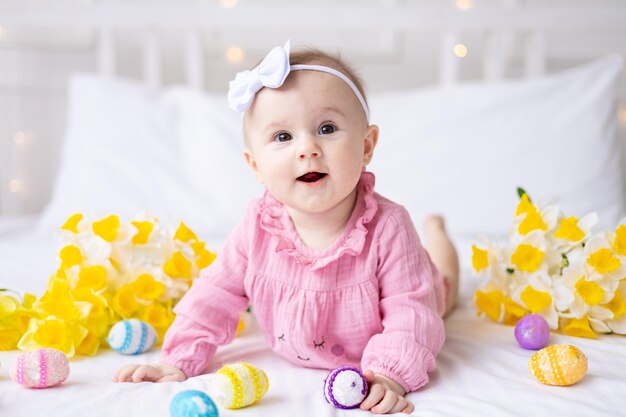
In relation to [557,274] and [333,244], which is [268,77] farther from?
[557,274]

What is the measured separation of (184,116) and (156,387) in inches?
54.0

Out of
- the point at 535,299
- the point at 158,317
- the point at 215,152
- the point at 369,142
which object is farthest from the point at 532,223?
the point at 215,152

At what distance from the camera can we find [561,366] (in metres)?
0.90

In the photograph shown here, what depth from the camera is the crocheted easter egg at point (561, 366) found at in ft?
2.95

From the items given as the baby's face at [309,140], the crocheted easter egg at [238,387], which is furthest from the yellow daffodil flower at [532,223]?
the crocheted easter egg at [238,387]

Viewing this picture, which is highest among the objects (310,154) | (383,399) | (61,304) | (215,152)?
(215,152)

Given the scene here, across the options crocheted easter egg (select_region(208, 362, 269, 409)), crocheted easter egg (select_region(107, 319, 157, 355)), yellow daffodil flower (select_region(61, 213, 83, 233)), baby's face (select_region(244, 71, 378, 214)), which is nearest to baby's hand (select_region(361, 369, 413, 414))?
crocheted easter egg (select_region(208, 362, 269, 409))

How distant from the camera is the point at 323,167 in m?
0.97

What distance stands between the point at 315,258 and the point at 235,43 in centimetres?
163

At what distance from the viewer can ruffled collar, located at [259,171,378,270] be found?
1.02 meters

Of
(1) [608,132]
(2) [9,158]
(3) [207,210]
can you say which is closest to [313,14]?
Result: (3) [207,210]

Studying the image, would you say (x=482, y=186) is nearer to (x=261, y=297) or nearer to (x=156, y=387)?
(x=261, y=297)

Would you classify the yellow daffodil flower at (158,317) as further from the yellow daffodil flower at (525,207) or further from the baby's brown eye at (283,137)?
the yellow daffodil flower at (525,207)

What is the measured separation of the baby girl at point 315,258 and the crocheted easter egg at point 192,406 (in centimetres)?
21
